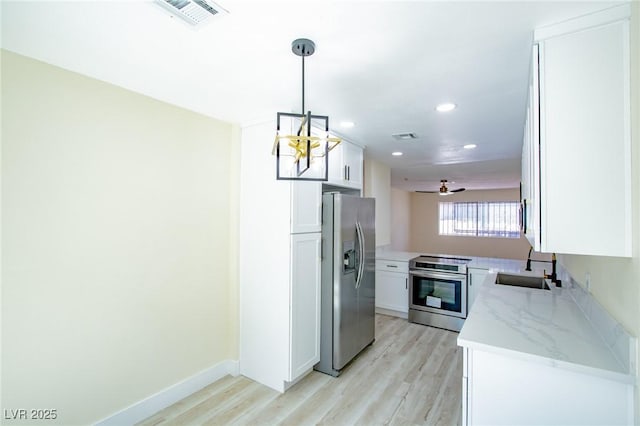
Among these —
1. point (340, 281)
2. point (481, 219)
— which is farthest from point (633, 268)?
point (481, 219)

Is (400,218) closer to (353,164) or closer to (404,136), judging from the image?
(353,164)

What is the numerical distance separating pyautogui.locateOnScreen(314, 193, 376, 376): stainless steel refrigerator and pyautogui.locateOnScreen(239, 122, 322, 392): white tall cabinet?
0.10 meters

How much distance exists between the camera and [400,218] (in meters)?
9.85

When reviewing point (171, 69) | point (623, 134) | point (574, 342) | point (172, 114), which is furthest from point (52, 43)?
point (574, 342)

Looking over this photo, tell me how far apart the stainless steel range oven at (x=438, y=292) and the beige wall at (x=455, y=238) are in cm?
601

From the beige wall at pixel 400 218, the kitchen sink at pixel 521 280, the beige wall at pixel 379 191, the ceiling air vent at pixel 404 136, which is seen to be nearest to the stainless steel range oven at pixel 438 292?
the kitchen sink at pixel 521 280

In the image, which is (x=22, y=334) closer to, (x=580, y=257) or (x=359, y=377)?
(x=359, y=377)

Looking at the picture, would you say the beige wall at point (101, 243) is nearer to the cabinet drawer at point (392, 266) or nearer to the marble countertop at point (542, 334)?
the marble countertop at point (542, 334)

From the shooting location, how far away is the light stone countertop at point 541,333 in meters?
1.35

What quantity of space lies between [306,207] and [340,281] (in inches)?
32.2

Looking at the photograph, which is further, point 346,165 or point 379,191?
point 379,191

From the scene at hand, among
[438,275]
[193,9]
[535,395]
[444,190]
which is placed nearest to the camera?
[193,9]

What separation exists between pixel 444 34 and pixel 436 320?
377cm

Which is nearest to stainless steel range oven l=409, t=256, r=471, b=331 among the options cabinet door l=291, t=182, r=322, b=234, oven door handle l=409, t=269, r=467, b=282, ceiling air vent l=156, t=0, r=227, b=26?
oven door handle l=409, t=269, r=467, b=282
